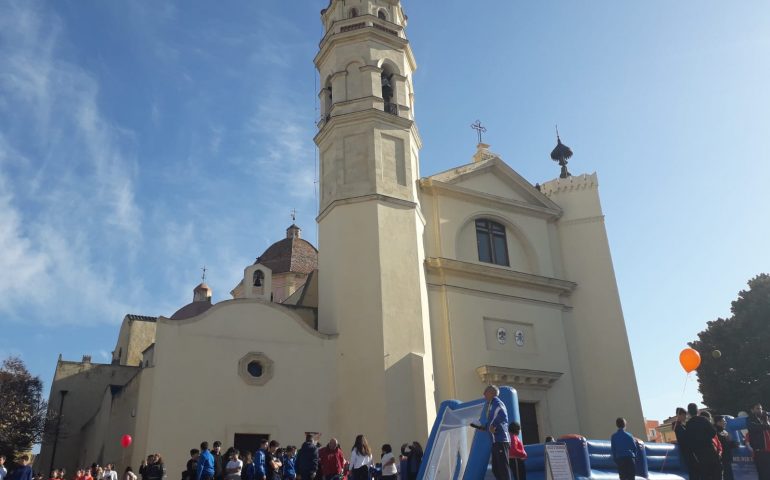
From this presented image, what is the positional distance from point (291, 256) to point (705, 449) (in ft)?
96.2

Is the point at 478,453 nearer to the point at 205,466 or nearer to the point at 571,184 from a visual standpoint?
the point at 205,466

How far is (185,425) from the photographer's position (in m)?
16.6

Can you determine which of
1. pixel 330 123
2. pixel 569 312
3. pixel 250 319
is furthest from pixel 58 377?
pixel 569 312

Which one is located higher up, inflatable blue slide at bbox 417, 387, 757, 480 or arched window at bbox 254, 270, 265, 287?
arched window at bbox 254, 270, 265, 287

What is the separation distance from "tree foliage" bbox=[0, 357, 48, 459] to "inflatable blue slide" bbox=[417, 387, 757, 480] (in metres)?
19.5

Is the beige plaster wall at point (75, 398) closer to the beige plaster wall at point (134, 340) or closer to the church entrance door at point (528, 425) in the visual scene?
the beige plaster wall at point (134, 340)

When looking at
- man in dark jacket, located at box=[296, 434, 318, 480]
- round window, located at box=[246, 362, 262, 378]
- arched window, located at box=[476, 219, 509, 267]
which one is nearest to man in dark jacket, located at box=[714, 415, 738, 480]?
man in dark jacket, located at box=[296, 434, 318, 480]

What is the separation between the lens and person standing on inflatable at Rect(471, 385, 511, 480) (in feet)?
28.2

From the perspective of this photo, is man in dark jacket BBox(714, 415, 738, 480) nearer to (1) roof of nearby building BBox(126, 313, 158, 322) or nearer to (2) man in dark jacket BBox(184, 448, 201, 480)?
(2) man in dark jacket BBox(184, 448, 201, 480)

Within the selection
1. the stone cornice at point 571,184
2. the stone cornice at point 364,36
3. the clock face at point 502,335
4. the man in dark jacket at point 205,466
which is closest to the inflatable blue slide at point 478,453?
the man in dark jacket at point 205,466

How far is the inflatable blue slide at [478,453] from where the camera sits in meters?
9.29

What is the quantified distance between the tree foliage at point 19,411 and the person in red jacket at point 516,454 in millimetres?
21127

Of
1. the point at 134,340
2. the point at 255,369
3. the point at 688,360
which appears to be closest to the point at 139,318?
the point at 134,340

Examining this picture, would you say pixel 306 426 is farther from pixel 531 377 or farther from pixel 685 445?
pixel 685 445
